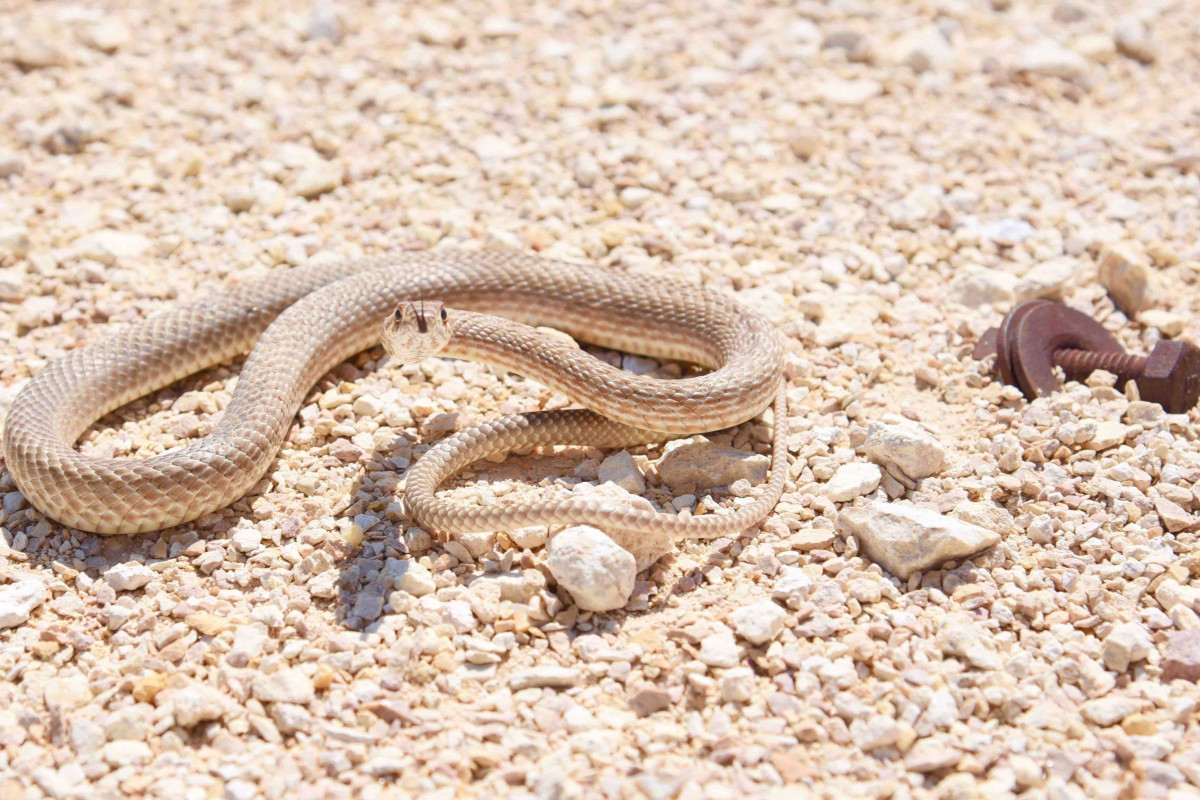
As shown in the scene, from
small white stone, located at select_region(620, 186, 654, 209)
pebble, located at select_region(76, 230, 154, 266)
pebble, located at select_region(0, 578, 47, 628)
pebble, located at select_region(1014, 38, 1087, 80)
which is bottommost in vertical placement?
pebble, located at select_region(0, 578, 47, 628)

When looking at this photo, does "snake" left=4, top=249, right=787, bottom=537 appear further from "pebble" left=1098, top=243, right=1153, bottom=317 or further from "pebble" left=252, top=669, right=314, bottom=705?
"pebble" left=1098, top=243, right=1153, bottom=317

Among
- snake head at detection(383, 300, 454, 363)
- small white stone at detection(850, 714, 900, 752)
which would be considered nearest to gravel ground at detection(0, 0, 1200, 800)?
small white stone at detection(850, 714, 900, 752)

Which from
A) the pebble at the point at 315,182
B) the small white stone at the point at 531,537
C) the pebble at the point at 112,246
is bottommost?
the small white stone at the point at 531,537

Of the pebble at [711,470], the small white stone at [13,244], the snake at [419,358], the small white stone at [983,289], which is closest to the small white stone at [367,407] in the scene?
the snake at [419,358]

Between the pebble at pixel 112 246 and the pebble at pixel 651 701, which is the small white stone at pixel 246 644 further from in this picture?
the pebble at pixel 112 246

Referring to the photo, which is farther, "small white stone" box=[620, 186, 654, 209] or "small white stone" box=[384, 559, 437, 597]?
"small white stone" box=[620, 186, 654, 209]

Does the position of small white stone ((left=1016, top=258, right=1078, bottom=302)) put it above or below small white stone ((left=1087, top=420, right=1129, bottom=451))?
above

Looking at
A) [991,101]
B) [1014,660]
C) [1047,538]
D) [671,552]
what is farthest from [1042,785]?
[991,101]
